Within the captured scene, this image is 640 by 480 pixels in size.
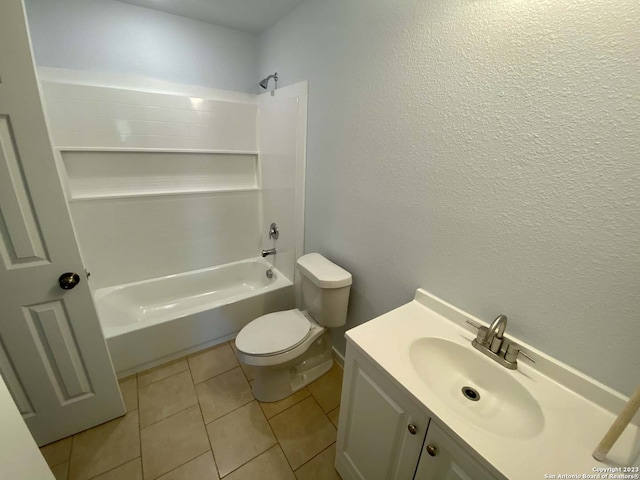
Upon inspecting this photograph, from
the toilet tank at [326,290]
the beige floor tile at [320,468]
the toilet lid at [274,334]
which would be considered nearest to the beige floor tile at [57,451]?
the toilet lid at [274,334]

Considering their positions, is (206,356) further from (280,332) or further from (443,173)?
(443,173)

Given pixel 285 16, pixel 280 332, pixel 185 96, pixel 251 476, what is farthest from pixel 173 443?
pixel 285 16

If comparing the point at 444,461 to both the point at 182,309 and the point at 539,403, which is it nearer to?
the point at 539,403

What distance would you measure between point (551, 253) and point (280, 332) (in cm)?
132

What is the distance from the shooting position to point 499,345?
2.95ft

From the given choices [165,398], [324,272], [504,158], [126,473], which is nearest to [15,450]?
[126,473]

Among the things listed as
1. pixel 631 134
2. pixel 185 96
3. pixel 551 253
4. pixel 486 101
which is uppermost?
pixel 185 96

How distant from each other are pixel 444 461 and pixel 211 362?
161 centimetres

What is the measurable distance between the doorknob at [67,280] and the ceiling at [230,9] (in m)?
1.83

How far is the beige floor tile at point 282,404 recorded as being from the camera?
150cm

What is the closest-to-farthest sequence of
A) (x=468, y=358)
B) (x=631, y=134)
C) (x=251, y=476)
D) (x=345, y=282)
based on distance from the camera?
(x=631, y=134) < (x=468, y=358) < (x=251, y=476) < (x=345, y=282)

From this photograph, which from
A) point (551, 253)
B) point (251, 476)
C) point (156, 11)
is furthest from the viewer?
point (156, 11)

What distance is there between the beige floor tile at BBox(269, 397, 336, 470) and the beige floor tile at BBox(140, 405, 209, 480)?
15.3 inches

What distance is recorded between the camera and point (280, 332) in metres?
1.54
